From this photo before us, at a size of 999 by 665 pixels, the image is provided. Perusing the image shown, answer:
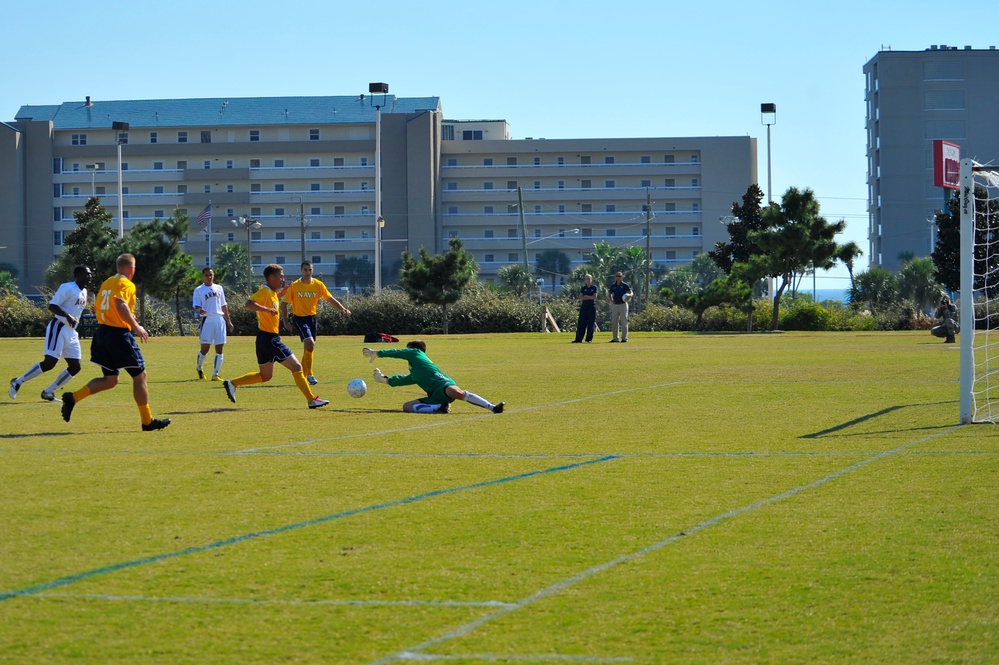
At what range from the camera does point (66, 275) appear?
79375 millimetres

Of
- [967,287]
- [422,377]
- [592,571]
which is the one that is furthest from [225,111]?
[592,571]

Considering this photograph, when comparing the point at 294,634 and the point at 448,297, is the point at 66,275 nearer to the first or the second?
the point at 448,297

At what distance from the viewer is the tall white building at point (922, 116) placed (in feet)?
449

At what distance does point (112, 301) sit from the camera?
41.9 ft

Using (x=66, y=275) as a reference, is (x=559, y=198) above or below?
above

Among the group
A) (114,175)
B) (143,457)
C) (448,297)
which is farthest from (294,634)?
(114,175)

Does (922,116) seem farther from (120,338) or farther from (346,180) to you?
(120,338)

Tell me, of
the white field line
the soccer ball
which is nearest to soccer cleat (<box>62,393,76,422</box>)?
the soccer ball

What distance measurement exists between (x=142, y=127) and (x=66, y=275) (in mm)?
58376

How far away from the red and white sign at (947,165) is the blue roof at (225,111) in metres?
121

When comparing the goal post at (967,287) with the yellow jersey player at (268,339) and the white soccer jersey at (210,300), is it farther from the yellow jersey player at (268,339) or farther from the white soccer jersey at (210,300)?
the white soccer jersey at (210,300)

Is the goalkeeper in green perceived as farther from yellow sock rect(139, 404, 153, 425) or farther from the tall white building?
the tall white building

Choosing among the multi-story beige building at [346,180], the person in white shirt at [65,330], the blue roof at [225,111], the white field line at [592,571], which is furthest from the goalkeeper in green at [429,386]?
the blue roof at [225,111]

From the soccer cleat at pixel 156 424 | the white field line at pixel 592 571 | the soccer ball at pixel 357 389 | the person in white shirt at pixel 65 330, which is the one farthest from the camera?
the person in white shirt at pixel 65 330
